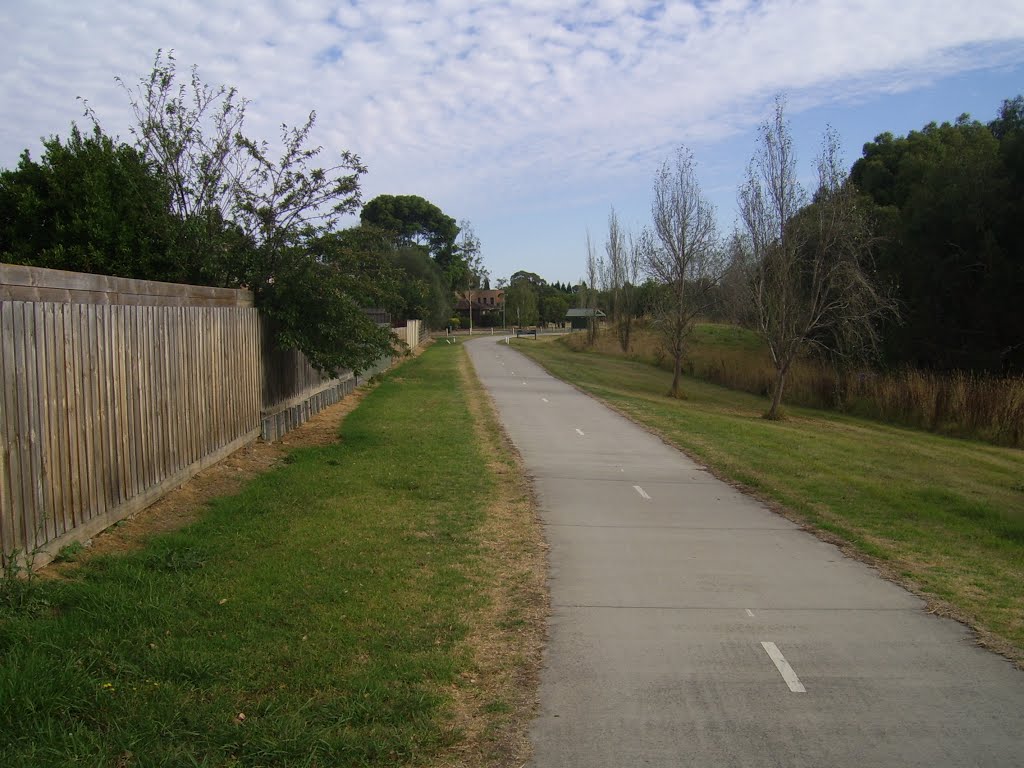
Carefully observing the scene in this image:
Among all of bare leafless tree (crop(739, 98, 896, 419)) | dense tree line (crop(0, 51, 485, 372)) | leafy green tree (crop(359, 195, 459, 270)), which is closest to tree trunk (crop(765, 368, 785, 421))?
bare leafless tree (crop(739, 98, 896, 419))

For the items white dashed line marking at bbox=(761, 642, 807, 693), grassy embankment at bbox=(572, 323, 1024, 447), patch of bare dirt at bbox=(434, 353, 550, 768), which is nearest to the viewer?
patch of bare dirt at bbox=(434, 353, 550, 768)

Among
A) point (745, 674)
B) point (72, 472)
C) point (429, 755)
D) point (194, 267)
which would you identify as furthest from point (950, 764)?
point (194, 267)

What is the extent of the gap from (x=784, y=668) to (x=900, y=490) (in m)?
7.34

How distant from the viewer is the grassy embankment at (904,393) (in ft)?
69.2

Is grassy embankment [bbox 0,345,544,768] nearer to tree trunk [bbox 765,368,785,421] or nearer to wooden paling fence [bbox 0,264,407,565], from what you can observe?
wooden paling fence [bbox 0,264,407,565]

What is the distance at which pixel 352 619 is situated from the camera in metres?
5.64

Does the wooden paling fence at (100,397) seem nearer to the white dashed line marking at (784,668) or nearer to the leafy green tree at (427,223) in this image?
the white dashed line marking at (784,668)

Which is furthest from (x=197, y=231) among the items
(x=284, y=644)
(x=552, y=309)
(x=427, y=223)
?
(x=552, y=309)

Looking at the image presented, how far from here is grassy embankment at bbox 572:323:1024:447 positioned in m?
21.1

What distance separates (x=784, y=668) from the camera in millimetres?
5242

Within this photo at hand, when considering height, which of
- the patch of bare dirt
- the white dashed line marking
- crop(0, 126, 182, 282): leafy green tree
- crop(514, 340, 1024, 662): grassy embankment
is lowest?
crop(514, 340, 1024, 662): grassy embankment

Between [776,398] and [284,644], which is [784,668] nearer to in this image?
[284,644]

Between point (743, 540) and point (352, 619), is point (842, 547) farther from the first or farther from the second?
point (352, 619)

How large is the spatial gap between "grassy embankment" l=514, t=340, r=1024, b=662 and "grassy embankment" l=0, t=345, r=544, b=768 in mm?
3282
